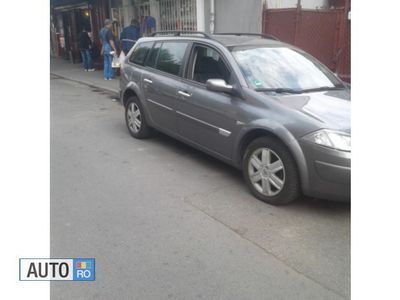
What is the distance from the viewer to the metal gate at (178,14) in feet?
37.4

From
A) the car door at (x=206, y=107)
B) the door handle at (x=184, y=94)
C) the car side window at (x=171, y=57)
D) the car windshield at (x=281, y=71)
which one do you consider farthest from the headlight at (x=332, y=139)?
the car side window at (x=171, y=57)

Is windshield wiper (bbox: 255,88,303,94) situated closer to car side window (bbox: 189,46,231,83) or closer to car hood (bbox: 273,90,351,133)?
car hood (bbox: 273,90,351,133)

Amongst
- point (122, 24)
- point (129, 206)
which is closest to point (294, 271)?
point (129, 206)

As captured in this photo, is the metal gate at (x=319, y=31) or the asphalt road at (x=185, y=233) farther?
the metal gate at (x=319, y=31)

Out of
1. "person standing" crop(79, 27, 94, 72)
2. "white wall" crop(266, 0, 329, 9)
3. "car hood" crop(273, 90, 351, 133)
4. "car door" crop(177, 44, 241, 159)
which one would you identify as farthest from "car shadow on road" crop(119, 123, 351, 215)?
"person standing" crop(79, 27, 94, 72)

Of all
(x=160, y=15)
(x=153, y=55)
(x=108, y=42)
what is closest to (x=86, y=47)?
(x=108, y=42)

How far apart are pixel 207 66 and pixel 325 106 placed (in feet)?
5.34

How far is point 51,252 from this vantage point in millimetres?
3180

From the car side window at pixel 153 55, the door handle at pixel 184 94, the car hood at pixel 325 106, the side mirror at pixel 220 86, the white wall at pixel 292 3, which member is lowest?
the car hood at pixel 325 106

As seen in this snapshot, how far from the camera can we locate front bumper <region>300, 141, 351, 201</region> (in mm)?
3465

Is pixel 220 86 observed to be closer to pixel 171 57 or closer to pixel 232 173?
pixel 232 173

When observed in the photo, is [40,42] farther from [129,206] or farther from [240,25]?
[240,25]

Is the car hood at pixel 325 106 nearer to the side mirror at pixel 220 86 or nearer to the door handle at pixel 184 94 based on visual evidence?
the side mirror at pixel 220 86

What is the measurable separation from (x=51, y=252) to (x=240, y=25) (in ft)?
27.7
